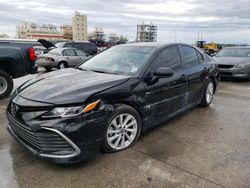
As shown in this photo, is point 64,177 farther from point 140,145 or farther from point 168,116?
point 168,116

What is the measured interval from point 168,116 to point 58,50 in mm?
10159

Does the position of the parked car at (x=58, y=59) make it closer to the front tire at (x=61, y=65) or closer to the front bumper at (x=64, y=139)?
the front tire at (x=61, y=65)

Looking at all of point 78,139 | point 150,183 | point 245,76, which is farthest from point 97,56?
point 245,76

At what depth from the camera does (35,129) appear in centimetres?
259

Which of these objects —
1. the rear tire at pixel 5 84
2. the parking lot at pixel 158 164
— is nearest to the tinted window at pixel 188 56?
the parking lot at pixel 158 164

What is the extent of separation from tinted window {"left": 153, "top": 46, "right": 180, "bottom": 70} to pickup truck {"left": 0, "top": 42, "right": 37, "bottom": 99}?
3.85 meters

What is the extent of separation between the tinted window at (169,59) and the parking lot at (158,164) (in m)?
1.12

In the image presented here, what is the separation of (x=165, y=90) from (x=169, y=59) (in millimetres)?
634

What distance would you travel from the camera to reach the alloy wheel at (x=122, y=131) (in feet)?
10.0

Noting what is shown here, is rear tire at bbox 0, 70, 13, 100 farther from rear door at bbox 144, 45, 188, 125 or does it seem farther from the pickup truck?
rear door at bbox 144, 45, 188, 125

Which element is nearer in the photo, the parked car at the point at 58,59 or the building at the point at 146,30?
the parked car at the point at 58,59

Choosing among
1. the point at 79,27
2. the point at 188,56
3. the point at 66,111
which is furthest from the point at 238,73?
the point at 79,27

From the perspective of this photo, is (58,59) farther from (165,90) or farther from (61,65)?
(165,90)

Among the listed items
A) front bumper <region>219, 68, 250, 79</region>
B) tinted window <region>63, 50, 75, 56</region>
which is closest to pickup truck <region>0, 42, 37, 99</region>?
tinted window <region>63, 50, 75, 56</region>
